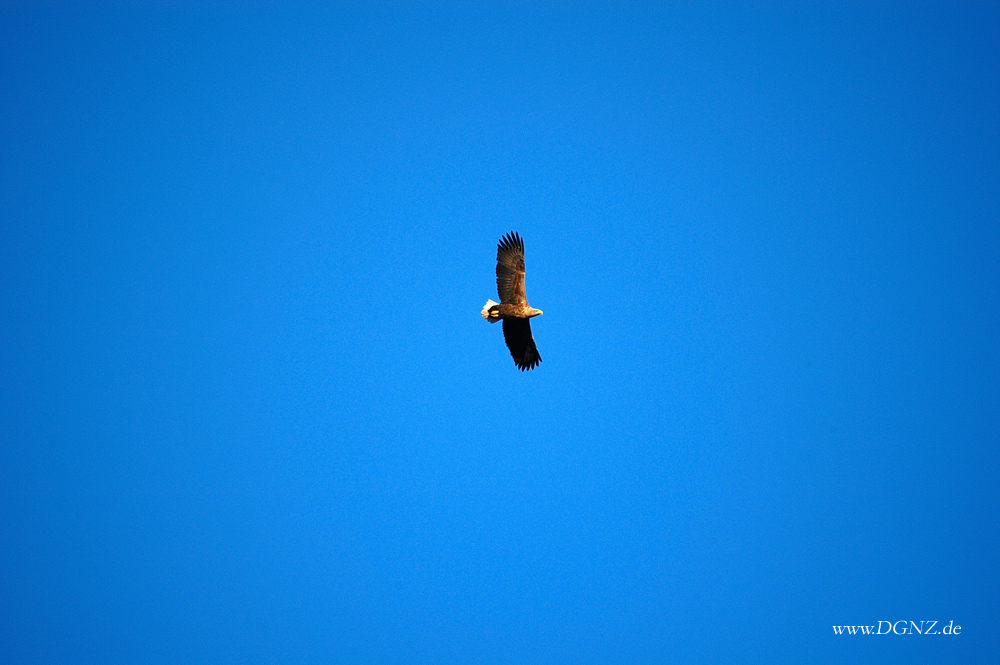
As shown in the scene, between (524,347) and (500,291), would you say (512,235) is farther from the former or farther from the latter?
(524,347)

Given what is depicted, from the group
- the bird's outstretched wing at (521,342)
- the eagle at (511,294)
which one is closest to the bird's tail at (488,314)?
the eagle at (511,294)

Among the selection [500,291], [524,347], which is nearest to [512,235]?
[500,291]

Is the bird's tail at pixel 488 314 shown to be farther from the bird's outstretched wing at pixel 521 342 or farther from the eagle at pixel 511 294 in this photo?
the bird's outstretched wing at pixel 521 342

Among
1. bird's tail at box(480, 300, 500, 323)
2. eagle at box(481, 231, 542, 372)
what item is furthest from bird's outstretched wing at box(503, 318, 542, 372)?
bird's tail at box(480, 300, 500, 323)

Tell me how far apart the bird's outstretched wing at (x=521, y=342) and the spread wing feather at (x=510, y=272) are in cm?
105

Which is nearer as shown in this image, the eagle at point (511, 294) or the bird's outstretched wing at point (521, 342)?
the eagle at point (511, 294)

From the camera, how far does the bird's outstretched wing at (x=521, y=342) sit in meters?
31.8

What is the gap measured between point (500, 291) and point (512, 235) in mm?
2331

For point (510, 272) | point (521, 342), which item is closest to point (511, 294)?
point (510, 272)

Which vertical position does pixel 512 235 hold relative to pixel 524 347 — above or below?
above

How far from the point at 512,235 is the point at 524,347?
15.9 feet

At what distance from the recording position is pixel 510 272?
1230 inches

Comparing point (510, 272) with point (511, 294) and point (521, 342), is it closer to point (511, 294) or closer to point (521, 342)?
point (511, 294)

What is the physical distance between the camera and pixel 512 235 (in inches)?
1222
